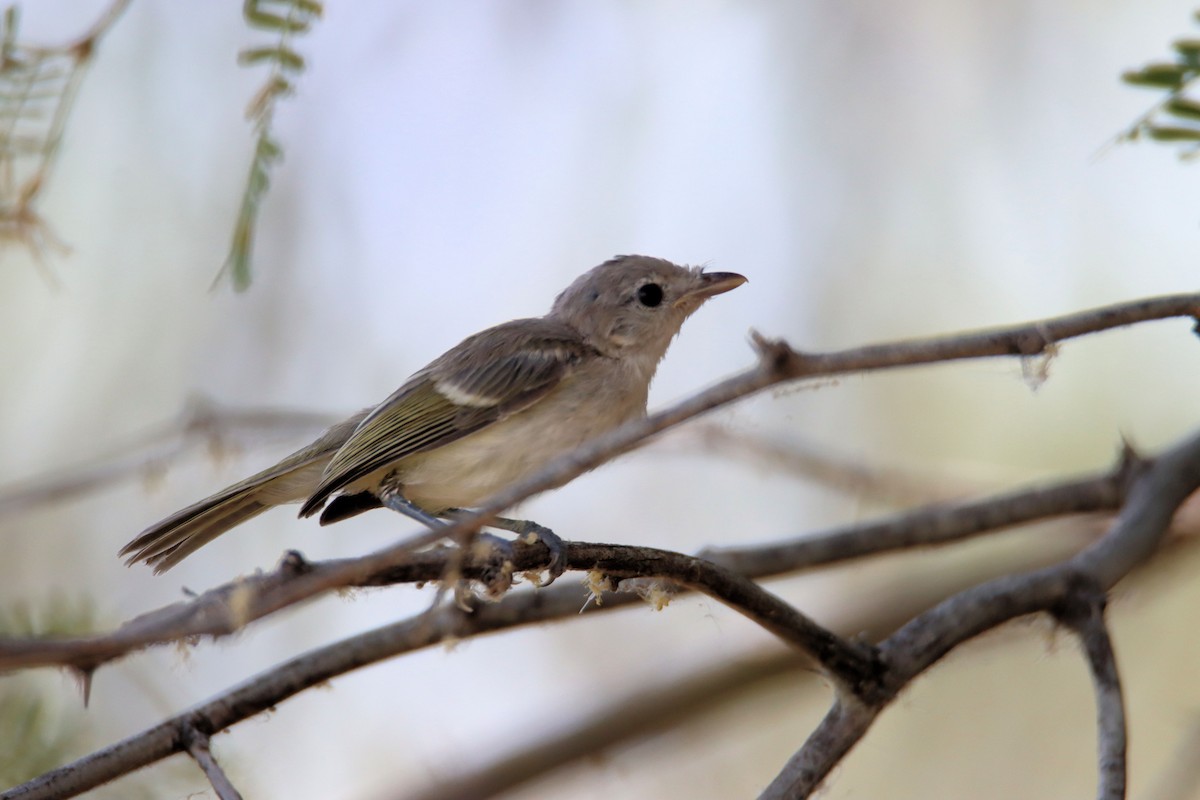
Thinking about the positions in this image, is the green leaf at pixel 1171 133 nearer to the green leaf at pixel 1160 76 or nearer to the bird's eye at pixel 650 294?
the green leaf at pixel 1160 76

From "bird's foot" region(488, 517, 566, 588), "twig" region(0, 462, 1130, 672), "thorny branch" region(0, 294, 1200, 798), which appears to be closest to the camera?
"twig" region(0, 462, 1130, 672)

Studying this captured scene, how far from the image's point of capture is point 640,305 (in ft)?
11.2

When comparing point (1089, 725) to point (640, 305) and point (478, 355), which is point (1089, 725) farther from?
point (478, 355)

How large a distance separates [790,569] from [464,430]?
891 mm

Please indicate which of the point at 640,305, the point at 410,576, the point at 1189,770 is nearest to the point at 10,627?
the point at 410,576

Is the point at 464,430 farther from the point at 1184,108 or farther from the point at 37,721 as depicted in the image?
the point at 1184,108

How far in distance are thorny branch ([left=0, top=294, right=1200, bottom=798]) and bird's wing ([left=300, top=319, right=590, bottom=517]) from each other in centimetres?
55

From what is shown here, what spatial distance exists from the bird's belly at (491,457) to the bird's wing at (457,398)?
44mm

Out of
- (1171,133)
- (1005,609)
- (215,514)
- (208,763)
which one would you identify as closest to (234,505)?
(215,514)

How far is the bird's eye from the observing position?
3.43 meters

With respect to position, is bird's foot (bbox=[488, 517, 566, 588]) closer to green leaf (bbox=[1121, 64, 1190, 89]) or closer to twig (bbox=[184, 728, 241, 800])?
twig (bbox=[184, 728, 241, 800])

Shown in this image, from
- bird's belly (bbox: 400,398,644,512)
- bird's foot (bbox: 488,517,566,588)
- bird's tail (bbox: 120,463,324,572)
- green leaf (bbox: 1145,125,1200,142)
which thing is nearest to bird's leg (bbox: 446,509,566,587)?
bird's foot (bbox: 488,517,566,588)

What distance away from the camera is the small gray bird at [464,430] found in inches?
113

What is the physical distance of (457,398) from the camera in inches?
120
